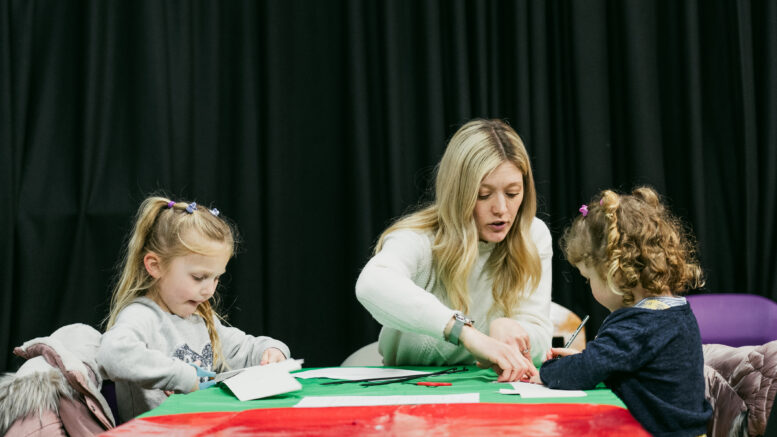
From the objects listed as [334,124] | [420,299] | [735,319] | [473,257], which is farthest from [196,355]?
[735,319]

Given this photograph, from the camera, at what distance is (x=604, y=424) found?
45.2 inches

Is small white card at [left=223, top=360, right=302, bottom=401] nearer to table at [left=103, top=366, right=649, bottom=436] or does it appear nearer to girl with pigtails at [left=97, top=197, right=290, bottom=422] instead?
table at [left=103, top=366, right=649, bottom=436]

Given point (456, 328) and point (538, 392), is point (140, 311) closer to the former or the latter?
point (456, 328)

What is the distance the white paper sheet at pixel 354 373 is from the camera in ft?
5.43

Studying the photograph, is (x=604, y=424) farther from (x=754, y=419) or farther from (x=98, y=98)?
(x=98, y=98)

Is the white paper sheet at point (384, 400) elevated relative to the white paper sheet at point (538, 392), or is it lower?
elevated

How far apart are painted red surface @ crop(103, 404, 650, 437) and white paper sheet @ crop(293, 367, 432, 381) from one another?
0.36m

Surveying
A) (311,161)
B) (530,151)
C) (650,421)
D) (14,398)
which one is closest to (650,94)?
(530,151)

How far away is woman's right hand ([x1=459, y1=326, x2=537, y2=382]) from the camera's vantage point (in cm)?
155

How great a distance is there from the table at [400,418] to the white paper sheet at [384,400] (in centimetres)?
3

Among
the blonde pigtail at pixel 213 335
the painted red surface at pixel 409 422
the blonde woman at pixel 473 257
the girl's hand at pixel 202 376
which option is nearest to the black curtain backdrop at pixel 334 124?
the blonde pigtail at pixel 213 335

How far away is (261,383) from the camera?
4.80 ft

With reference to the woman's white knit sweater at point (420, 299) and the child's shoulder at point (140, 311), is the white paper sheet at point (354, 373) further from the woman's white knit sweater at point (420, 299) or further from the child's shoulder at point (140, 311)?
the child's shoulder at point (140, 311)

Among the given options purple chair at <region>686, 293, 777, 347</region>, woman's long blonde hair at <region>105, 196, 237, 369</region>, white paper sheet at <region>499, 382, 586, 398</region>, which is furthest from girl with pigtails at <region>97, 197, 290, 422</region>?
purple chair at <region>686, 293, 777, 347</region>
